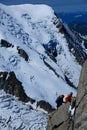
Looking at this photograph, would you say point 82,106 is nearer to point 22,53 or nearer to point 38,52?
point 22,53

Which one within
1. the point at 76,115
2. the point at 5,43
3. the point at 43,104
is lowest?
the point at 43,104

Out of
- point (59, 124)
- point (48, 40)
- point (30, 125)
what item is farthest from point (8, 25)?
point (59, 124)

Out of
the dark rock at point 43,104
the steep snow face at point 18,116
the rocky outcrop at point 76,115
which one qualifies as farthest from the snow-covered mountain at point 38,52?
the rocky outcrop at point 76,115

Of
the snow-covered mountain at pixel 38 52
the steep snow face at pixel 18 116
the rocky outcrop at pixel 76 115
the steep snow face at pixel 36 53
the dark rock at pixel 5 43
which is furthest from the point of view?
the dark rock at pixel 5 43

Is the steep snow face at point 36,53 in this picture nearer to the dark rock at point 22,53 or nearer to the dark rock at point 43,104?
the dark rock at point 22,53

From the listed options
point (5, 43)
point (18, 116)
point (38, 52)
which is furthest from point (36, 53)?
point (18, 116)

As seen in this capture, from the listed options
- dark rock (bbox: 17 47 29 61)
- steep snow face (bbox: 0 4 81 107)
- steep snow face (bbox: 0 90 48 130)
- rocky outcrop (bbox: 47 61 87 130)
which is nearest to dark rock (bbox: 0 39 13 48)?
steep snow face (bbox: 0 4 81 107)

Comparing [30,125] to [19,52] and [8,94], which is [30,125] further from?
[19,52]
